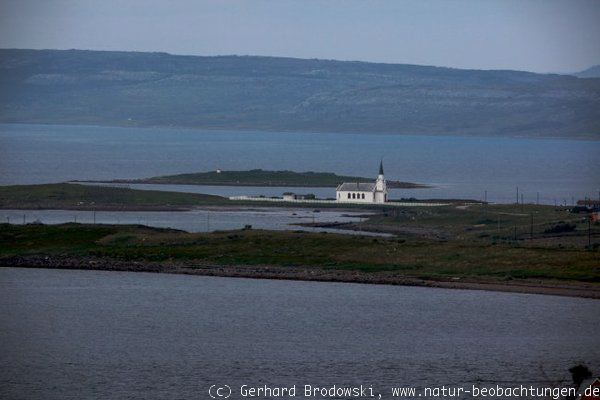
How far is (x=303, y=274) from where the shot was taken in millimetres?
54562

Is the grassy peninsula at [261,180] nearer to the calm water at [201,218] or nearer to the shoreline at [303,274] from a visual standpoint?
the calm water at [201,218]

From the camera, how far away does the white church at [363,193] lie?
93500mm

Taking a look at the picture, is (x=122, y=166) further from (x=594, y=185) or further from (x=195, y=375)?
(x=195, y=375)

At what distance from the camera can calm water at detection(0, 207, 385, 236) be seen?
76625mm

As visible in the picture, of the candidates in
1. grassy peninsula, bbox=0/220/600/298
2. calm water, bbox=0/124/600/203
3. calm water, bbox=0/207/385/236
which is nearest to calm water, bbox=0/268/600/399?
grassy peninsula, bbox=0/220/600/298

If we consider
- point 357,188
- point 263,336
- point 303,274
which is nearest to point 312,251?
point 303,274

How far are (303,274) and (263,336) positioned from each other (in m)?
13.5

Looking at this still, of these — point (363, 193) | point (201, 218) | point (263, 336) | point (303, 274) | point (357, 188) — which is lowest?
point (263, 336)

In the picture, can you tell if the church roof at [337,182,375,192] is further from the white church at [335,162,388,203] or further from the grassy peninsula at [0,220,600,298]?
the grassy peninsula at [0,220,600,298]

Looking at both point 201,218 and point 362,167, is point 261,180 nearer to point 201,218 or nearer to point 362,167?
point 362,167

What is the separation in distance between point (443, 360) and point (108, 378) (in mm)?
9048

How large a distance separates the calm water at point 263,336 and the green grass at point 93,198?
36957 mm

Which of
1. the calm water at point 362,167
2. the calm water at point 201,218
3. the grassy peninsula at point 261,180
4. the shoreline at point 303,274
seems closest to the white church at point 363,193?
the calm water at point 201,218

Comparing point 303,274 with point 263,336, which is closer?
point 263,336
